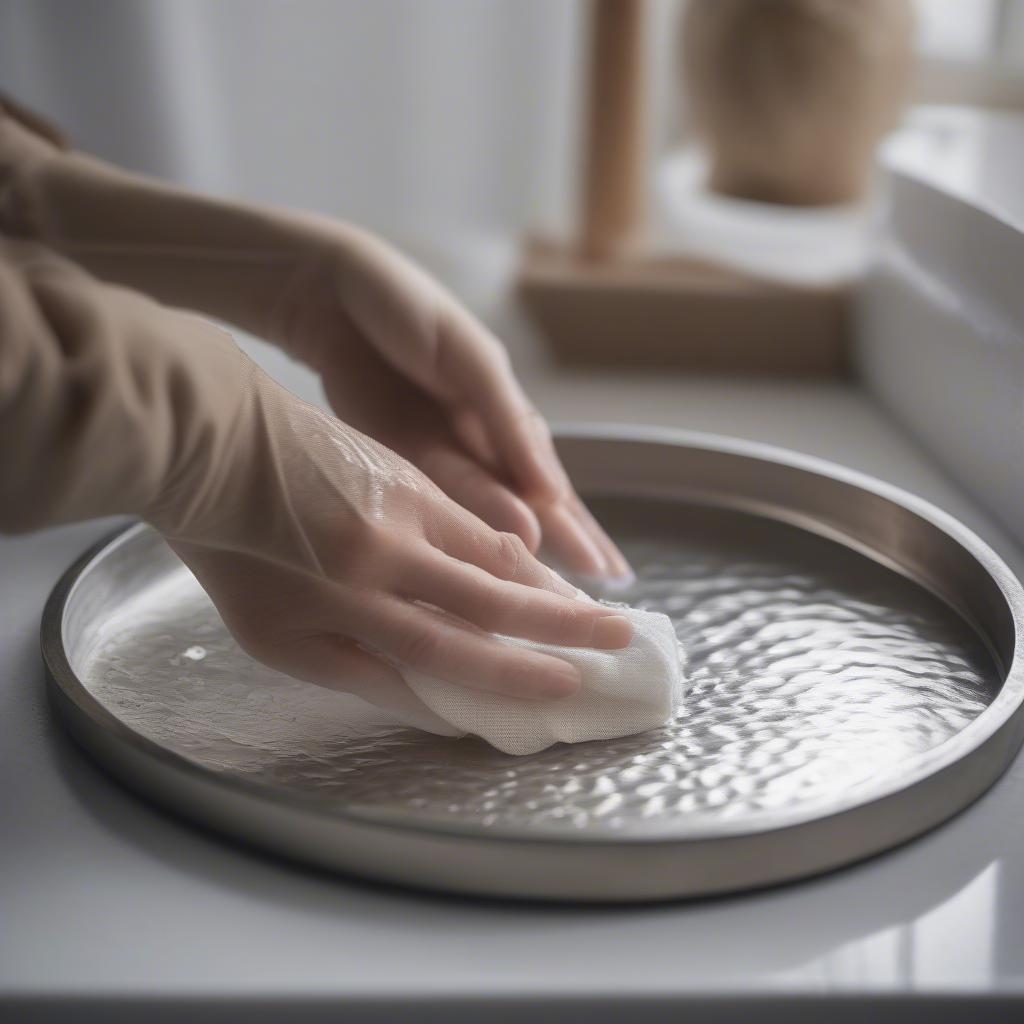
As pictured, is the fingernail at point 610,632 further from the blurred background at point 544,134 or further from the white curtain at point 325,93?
the white curtain at point 325,93

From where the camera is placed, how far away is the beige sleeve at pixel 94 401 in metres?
0.30

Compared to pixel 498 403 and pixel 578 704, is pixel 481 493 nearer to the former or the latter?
pixel 498 403

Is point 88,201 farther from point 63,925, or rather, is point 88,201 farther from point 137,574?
point 63,925

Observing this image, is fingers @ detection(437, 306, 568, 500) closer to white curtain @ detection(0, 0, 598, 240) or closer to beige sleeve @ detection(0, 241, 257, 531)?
beige sleeve @ detection(0, 241, 257, 531)

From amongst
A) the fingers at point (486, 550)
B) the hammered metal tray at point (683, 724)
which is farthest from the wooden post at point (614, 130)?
the fingers at point (486, 550)

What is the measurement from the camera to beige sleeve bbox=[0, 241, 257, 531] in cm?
30

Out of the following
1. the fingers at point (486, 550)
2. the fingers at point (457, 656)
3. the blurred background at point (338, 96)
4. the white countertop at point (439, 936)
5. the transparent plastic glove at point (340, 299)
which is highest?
the blurred background at point (338, 96)

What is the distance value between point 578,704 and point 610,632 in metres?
0.02

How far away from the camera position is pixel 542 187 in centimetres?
100

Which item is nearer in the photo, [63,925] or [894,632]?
[63,925]

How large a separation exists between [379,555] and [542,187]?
0.68 meters

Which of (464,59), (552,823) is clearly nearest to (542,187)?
(464,59)

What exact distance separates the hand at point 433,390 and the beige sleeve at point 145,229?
1 centimetres

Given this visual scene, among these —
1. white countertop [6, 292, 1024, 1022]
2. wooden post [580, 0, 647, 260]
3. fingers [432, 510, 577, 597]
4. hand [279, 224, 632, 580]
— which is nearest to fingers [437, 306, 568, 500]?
hand [279, 224, 632, 580]
